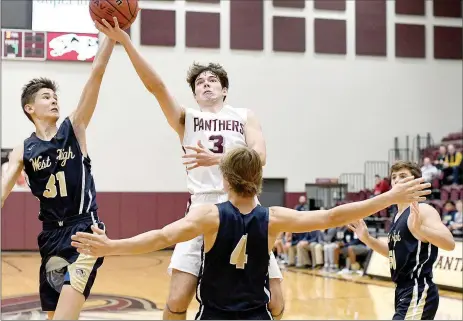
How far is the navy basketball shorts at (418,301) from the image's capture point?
414 centimetres

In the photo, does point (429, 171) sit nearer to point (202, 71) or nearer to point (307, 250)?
point (307, 250)

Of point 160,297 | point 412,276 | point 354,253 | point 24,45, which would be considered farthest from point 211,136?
point 24,45

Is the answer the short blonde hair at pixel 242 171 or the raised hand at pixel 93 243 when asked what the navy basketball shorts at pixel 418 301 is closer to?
the short blonde hair at pixel 242 171

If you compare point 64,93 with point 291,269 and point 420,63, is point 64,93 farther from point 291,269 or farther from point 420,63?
point 420,63

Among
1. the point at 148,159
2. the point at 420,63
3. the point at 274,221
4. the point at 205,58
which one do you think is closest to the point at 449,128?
the point at 420,63

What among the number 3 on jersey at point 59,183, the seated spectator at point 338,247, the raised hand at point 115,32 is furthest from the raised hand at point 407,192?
the seated spectator at point 338,247

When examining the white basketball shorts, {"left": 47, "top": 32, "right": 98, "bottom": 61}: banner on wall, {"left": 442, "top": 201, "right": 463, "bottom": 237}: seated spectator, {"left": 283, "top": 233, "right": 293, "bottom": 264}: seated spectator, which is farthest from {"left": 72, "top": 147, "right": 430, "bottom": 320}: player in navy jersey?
{"left": 47, "top": 32, "right": 98, "bottom": 61}: banner on wall

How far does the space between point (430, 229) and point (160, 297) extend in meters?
6.04

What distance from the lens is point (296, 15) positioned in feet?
60.8

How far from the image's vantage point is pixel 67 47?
16.3 m

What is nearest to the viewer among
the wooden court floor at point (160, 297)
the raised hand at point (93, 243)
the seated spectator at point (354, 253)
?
the raised hand at point (93, 243)

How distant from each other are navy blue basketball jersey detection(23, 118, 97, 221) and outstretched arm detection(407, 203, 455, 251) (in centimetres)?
213

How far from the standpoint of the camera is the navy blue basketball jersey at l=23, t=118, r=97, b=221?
4.08m

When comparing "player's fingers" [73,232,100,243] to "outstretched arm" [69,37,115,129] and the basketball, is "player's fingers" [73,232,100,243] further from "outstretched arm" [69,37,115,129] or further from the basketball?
the basketball
